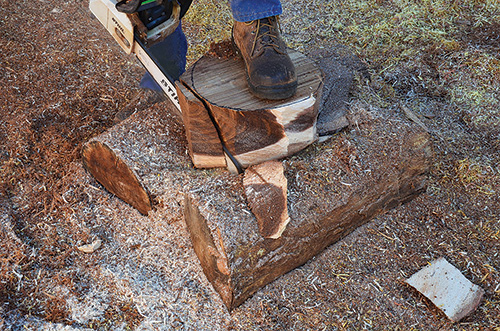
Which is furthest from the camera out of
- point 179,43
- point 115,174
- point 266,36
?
point 179,43

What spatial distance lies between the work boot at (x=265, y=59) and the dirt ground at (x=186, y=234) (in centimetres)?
53

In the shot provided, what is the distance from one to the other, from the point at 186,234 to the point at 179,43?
1308 mm

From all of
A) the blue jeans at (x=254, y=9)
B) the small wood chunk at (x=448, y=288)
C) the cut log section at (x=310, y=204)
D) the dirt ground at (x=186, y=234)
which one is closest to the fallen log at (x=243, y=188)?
the cut log section at (x=310, y=204)

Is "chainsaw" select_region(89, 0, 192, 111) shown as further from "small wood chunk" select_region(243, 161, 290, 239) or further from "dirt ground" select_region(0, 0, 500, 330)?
"small wood chunk" select_region(243, 161, 290, 239)

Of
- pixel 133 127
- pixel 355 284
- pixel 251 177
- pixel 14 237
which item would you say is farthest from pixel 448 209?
pixel 14 237

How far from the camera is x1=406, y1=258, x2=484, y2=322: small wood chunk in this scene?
203 cm

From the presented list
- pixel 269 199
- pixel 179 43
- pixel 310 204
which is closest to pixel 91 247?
pixel 269 199

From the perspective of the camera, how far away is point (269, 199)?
1.96 metres

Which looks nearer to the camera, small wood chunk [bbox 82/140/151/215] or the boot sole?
the boot sole

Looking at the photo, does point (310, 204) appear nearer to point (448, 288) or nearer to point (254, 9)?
point (448, 288)

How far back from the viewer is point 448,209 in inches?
95.0

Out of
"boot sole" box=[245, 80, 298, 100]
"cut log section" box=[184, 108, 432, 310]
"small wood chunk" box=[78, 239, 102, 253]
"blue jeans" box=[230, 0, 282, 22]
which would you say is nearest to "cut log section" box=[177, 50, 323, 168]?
"boot sole" box=[245, 80, 298, 100]

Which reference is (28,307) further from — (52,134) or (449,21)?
(449,21)

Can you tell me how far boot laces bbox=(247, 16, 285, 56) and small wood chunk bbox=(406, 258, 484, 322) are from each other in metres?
1.28
